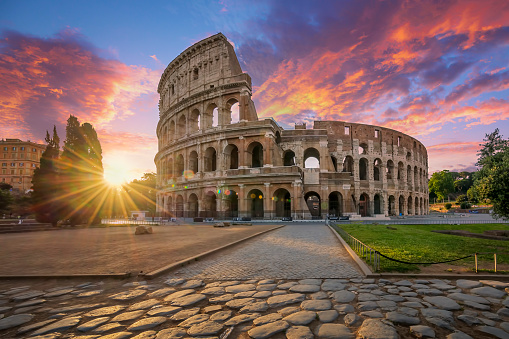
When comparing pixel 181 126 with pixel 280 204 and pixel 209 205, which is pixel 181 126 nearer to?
pixel 209 205

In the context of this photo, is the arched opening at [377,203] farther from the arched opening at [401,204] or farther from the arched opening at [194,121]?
the arched opening at [194,121]

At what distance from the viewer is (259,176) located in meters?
30.4

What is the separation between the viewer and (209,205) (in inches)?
1325

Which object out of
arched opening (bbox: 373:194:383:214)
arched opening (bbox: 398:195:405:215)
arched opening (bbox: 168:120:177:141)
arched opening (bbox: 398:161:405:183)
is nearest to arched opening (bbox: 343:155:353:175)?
arched opening (bbox: 373:194:383:214)

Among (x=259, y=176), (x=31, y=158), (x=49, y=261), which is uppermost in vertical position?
(x=31, y=158)

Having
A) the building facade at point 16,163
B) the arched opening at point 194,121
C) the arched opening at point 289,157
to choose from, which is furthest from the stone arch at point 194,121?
the building facade at point 16,163

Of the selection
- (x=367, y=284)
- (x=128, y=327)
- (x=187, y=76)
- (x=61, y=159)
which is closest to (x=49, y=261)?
(x=128, y=327)

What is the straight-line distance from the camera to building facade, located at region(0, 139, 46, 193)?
247 feet

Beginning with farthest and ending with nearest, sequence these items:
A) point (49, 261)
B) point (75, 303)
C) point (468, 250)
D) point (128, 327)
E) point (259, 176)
Answer: point (259, 176)
point (468, 250)
point (49, 261)
point (75, 303)
point (128, 327)

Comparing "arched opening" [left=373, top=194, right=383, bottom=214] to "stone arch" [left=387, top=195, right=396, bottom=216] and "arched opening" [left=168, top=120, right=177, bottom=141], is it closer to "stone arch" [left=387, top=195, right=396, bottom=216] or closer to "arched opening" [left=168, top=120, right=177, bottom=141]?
"stone arch" [left=387, top=195, right=396, bottom=216]

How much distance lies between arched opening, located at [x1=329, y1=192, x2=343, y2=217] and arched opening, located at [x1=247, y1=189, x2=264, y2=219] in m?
10.8

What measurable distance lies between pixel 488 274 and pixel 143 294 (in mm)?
6964

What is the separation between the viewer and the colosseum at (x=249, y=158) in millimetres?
31250

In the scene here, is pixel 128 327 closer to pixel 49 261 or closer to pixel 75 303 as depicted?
pixel 75 303
